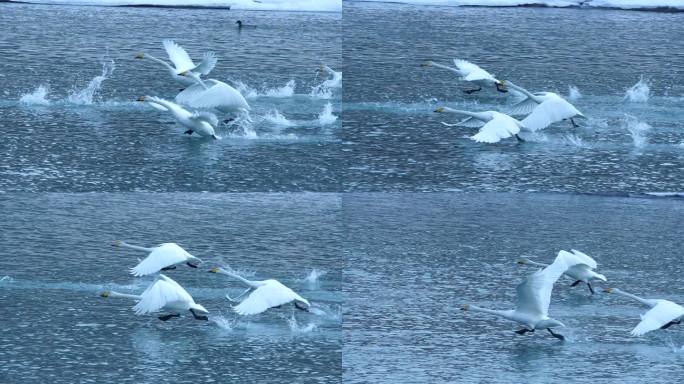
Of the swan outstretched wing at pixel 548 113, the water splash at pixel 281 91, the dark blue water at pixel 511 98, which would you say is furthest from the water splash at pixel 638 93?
the water splash at pixel 281 91

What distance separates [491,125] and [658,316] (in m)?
4.24

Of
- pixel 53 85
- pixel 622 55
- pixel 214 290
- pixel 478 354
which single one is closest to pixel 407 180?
pixel 214 290

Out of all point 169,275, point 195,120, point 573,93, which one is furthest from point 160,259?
point 573,93

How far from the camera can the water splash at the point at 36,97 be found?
623 inches

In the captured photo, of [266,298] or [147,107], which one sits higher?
[147,107]

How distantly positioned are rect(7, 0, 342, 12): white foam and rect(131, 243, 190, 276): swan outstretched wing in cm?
993

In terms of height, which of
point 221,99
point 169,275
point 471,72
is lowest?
point 169,275

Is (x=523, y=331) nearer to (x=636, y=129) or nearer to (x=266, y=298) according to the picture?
(x=266, y=298)

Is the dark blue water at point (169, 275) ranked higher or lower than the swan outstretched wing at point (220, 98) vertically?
lower

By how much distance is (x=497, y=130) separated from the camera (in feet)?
48.1

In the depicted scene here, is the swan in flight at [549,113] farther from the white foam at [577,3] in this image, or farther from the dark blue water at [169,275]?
the white foam at [577,3]

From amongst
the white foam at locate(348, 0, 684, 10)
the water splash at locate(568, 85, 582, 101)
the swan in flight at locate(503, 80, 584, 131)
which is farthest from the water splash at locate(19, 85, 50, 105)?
the white foam at locate(348, 0, 684, 10)

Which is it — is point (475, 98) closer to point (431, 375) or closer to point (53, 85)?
point (53, 85)

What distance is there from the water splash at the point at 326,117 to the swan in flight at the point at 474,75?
1932mm
